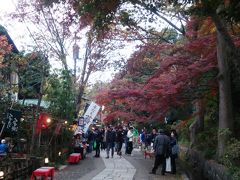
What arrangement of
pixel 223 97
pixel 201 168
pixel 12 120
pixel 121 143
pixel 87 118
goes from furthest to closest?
pixel 121 143 < pixel 87 118 < pixel 201 168 < pixel 223 97 < pixel 12 120

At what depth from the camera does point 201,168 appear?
17.0m

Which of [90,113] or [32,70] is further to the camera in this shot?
[90,113]

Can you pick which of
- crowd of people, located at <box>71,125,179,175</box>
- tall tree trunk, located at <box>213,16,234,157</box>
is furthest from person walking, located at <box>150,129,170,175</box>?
tall tree trunk, located at <box>213,16,234,157</box>

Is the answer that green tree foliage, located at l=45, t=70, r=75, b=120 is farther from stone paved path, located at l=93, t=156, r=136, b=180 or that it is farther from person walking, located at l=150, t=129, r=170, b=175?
person walking, located at l=150, t=129, r=170, b=175

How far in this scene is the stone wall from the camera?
12.4 meters

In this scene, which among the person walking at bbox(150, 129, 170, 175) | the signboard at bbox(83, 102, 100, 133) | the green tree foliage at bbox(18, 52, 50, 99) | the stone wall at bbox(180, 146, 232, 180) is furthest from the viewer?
the signboard at bbox(83, 102, 100, 133)

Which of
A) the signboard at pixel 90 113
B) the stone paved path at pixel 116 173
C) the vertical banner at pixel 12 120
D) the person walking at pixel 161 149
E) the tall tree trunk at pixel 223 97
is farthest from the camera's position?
the signboard at pixel 90 113

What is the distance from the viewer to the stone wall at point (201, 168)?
12393mm

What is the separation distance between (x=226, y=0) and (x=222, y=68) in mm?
3312

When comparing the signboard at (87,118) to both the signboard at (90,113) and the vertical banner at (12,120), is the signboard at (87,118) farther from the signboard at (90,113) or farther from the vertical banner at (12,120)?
the vertical banner at (12,120)

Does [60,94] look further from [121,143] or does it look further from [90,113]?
[121,143]

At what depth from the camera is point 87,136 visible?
85.4ft

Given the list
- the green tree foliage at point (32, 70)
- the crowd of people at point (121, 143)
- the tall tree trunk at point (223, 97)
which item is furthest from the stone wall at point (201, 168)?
the green tree foliage at point (32, 70)

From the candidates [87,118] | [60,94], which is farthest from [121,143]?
[60,94]
